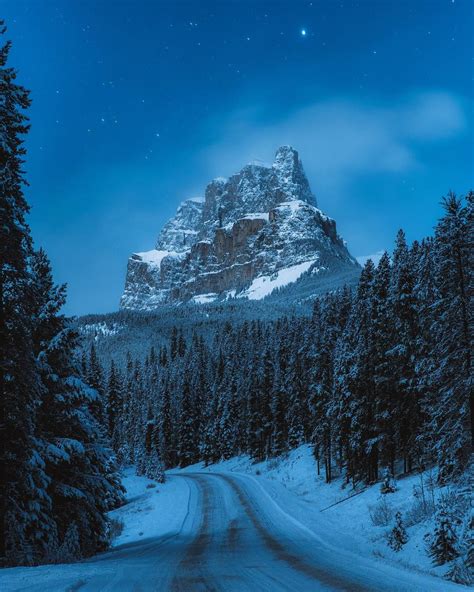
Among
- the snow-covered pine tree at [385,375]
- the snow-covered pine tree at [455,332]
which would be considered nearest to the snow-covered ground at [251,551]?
the snow-covered pine tree at [455,332]

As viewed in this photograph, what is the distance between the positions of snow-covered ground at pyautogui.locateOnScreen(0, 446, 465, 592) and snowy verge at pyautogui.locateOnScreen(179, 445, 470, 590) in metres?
0.06

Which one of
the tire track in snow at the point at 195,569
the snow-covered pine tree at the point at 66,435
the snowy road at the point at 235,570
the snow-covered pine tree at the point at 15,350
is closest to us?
the snowy road at the point at 235,570

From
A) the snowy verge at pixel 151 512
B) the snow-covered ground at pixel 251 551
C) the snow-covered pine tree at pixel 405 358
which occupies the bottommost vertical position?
the snowy verge at pixel 151 512

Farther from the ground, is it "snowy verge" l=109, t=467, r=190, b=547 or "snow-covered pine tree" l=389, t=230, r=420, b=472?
"snow-covered pine tree" l=389, t=230, r=420, b=472

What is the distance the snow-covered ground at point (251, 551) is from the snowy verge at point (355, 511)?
6 cm

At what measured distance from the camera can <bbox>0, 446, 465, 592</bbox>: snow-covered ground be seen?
25.0 feet

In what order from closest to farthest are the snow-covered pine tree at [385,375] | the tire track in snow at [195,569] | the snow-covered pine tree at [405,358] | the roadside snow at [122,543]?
the roadside snow at [122,543]
the tire track in snow at [195,569]
the snow-covered pine tree at [405,358]
the snow-covered pine tree at [385,375]

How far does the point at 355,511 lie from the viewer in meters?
21.7

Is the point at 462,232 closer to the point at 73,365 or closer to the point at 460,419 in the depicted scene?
the point at 460,419

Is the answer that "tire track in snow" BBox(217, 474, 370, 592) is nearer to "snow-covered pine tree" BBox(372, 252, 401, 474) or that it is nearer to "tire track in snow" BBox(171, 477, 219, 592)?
"tire track in snow" BBox(171, 477, 219, 592)

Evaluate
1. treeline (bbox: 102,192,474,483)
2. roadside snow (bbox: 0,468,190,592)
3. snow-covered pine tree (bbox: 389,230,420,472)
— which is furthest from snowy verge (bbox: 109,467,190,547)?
snow-covered pine tree (bbox: 389,230,420,472)

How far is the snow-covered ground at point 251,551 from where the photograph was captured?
25.0 ft

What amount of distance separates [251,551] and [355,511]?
10167 mm

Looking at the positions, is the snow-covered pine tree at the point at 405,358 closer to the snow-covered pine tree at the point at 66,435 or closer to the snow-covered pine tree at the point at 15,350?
the snow-covered pine tree at the point at 66,435
